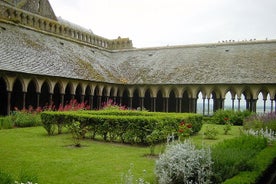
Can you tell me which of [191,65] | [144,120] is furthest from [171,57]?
[144,120]

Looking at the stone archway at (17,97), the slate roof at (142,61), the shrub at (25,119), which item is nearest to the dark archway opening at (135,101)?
the slate roof at (142,61)

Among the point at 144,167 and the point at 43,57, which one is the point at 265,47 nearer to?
the point at 43,57

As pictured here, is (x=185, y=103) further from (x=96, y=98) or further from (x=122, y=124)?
(x=122, y=124)

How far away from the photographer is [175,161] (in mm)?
6844

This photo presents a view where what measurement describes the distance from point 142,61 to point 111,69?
3.73m

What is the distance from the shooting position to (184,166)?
262 inches

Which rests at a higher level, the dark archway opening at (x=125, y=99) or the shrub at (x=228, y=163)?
the dark archway opening at (x=125, y=99)

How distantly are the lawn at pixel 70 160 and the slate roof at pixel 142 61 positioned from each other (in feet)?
34.6

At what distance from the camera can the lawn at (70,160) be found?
24.5ft

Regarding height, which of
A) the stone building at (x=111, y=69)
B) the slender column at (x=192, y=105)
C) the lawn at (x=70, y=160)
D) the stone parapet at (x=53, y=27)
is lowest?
the lawn at (x=70, y=160)

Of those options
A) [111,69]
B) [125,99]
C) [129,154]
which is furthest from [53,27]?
[129,154]

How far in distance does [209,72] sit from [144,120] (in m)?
18.6

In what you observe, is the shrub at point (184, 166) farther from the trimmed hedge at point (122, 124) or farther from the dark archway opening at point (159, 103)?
the dark archway opening at point (159, 103)

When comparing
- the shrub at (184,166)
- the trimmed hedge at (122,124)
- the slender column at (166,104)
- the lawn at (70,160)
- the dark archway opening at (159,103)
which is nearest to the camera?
the shrub at (184,166)
